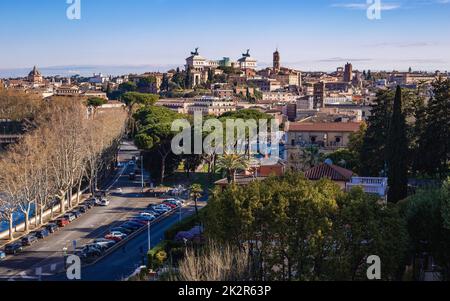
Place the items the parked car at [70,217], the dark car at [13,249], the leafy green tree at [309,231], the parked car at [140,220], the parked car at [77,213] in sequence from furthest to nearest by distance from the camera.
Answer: the parked car at [77,213], the parked car at [70,217], the parked car at [140,220], the dark car at [13,249], the leafy green tree at [309,231]

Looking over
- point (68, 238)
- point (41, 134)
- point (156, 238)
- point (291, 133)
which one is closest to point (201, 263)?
point (156, 238)

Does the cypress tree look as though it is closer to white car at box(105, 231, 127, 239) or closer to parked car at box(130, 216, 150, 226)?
white car at box(105, 231, 127, 239)

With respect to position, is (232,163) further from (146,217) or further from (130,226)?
(130,226)

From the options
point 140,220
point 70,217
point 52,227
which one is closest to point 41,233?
point 52,227

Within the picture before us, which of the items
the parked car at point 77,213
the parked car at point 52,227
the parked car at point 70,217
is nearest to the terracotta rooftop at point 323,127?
the parked car at point 77,213

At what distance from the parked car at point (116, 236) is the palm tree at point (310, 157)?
15602 mm

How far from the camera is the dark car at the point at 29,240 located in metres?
33.0

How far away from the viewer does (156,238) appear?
3394 centimetres

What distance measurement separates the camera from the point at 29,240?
33344mm

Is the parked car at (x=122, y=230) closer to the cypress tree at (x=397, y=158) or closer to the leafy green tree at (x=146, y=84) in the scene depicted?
the cypress tree at (x=397, y=158)

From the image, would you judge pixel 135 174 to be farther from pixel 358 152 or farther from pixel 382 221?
pixel 382 221

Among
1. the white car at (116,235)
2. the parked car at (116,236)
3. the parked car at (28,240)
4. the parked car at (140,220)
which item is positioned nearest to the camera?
the parked car at (28,240)

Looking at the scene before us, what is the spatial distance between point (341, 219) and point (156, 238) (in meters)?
16.7

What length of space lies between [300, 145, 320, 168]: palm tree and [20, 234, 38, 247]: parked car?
65.3 feet
